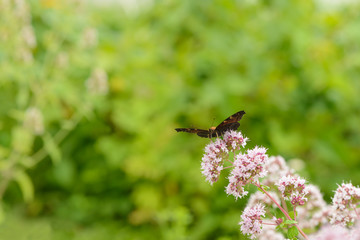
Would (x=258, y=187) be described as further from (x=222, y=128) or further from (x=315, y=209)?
(x=315, y=209)

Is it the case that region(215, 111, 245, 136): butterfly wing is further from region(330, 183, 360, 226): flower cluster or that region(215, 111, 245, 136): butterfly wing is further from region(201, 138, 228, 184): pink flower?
region(330, 183, 360, 226): flower cluster

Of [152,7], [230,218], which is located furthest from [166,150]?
[152,7]

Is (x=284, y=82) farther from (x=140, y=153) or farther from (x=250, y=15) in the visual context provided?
(x=140, y=153)

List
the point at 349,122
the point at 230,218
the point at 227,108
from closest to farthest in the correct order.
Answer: the point at 230,218 → the point at 227,108 → the point at 349,122

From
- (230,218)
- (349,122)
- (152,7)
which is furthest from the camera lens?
(152,7)

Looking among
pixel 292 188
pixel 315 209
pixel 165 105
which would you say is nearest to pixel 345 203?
pixel 292 188

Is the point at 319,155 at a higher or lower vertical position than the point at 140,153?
lower
